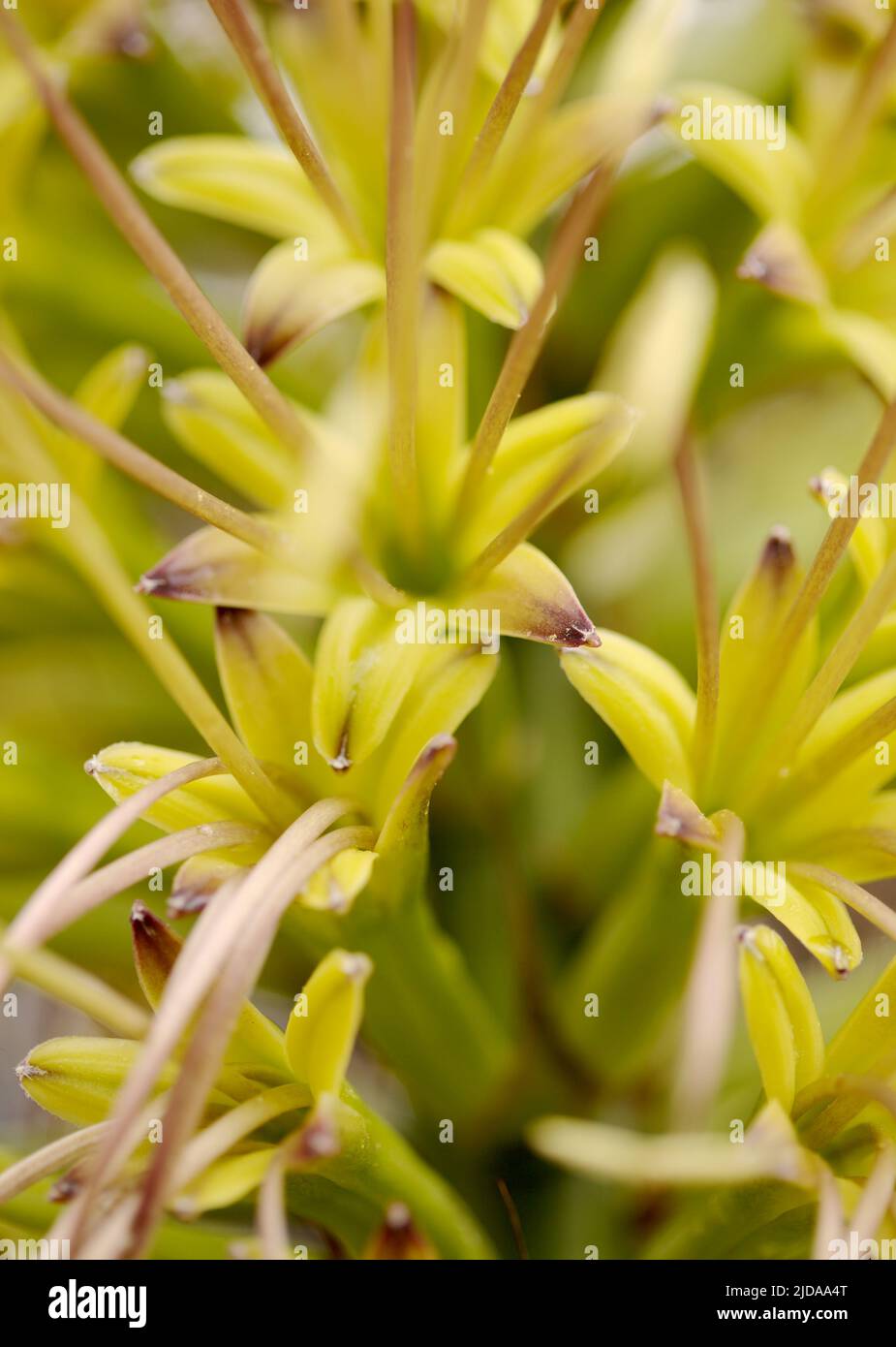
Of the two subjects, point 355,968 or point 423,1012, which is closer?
point 355,968

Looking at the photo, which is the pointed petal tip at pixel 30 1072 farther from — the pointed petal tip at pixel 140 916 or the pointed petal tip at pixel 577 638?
the pointed petal tip at pixel 577 638

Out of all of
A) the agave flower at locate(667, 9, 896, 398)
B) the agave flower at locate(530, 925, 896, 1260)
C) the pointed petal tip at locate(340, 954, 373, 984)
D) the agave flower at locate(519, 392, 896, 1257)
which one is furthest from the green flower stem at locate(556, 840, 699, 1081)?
the agave flower at locate(667, 9, 896, 398)

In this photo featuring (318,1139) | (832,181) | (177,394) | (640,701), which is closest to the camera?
(318,1139)

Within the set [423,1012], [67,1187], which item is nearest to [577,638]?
[423,1012]

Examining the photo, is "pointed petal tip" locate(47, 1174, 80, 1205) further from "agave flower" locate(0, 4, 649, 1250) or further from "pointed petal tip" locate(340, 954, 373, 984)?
"pointed petal tip" locate(340, 954, 373, 984)

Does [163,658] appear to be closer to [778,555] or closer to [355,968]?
[355,968]
